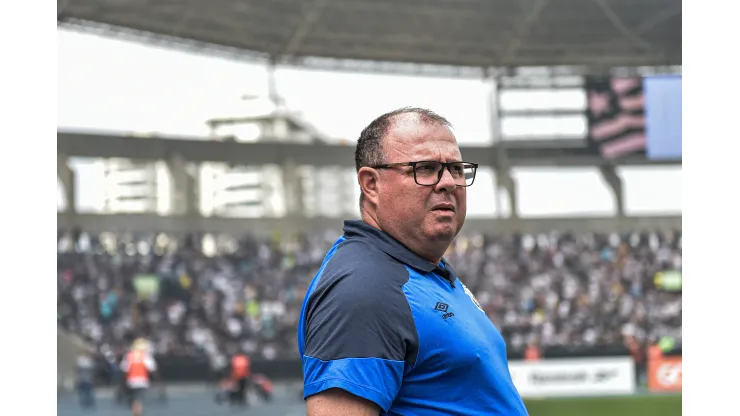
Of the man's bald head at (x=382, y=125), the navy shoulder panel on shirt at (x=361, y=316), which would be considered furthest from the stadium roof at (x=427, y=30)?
the navy shoulder panel on shirt at (x=361, y=316)

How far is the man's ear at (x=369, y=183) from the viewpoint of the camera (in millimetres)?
2301

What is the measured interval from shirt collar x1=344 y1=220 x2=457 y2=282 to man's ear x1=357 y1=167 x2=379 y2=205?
7 cm

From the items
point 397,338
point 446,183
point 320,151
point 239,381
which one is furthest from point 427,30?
point 397,338

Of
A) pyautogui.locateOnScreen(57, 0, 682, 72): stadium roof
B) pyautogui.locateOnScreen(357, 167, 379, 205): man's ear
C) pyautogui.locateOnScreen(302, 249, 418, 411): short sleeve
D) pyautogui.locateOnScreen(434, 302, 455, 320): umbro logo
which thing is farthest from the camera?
pyautogui.locateOnScreen(57, 0, 682, 72): stadium roof

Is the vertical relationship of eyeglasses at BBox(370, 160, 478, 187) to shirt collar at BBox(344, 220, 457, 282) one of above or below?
above

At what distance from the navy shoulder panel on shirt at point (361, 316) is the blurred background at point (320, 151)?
20570 mm

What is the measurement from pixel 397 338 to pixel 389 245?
289mm

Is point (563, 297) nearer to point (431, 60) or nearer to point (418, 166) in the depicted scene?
point (431, 60)

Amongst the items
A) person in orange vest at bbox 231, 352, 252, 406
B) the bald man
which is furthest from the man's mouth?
person in orange vest at bbox 231, 352, 252, 406

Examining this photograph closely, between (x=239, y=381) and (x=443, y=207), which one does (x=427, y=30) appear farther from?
(x=443, y=207)

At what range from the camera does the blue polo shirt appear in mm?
1965

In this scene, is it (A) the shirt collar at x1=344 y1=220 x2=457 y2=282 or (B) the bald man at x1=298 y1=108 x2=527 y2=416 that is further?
(A) the shirt collar at x1=344 y1=220 x2=457 y2=282

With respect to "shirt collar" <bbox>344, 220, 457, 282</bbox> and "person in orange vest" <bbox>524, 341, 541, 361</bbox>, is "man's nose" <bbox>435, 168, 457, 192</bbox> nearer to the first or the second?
"shirt collar" <bbox>344, 220, 457, 282</bbox>

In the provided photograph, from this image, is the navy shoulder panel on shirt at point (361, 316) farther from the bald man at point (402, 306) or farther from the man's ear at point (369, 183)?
the man's ear at point (369, 183)
